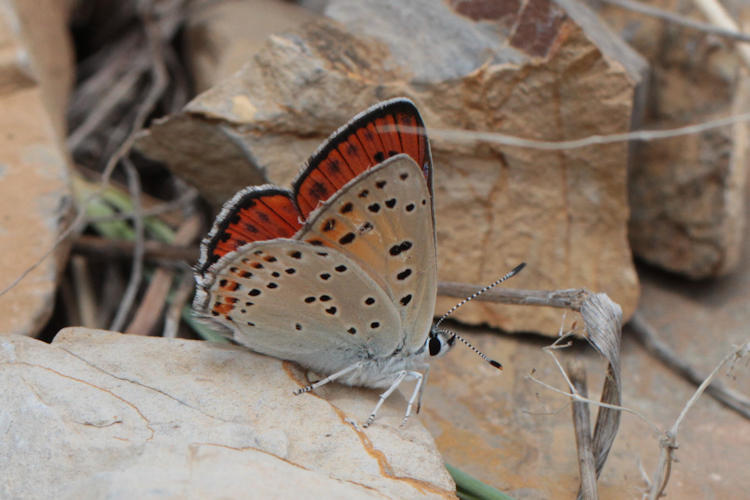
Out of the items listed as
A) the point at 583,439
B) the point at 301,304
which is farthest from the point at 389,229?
the point at 583,439

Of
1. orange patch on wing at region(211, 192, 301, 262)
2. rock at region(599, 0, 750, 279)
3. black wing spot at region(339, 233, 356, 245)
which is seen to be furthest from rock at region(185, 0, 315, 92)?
rock at region(599, 0, 750, 279)

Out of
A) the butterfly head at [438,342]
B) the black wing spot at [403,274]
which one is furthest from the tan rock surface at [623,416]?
the black wing spot at [403,274]

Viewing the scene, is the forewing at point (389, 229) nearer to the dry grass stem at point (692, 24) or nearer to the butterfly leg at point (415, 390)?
the butterfly leg at point (415, 390)

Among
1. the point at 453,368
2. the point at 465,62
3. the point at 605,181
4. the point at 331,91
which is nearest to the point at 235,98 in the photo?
the point at 331,91

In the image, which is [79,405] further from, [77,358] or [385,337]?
[385,337]

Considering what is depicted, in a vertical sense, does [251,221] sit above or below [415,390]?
above

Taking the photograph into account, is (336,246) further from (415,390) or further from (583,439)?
(583,439)
